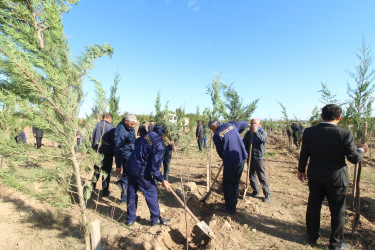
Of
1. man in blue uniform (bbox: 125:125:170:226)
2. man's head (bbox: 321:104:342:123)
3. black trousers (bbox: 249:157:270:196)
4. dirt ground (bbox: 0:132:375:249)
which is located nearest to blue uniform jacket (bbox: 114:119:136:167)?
man in blue uniform (bbox: 125:125:170:226)

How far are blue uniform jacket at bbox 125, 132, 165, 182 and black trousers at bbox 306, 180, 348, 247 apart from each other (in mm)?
2333

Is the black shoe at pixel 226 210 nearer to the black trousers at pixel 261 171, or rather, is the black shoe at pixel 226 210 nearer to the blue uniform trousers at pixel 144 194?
the black trousers at pixel 261 171

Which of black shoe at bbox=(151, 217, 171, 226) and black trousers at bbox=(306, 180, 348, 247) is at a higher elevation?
black trousers at bbox=(306, 180, 348, 247)

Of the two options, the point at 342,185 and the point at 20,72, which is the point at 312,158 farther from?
the point at 20,72

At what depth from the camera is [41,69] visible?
2.02 meters

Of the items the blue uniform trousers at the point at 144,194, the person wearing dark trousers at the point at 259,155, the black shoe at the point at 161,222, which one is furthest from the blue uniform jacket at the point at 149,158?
the person wearing dark trousers at the point at 259,155

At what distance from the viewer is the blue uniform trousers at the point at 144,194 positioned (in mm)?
3453

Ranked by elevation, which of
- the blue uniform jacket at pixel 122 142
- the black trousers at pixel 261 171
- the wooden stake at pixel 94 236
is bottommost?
the wooden stake at pixel 94 236

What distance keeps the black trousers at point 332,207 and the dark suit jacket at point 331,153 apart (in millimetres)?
111

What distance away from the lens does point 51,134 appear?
2.17 meters

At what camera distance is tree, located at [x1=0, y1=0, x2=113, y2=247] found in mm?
1912

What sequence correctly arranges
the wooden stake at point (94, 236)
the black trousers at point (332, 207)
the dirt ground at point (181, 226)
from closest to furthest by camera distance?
the wooden stake at point (94, 236)
the black trousers at point (332, 207)
the dirt ground at point (181, 226)

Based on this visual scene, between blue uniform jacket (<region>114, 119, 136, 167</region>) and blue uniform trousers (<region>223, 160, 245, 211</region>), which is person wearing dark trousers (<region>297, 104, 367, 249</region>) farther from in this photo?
blue uniform jacket (<region>114, 119, 136, 167</region>)

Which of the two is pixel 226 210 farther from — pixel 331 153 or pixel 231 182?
pixel 331 153
